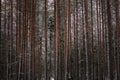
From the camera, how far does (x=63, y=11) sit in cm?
402

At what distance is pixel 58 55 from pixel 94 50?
1.24ft

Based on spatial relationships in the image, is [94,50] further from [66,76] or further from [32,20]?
[32,20]

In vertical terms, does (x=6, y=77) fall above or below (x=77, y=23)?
below

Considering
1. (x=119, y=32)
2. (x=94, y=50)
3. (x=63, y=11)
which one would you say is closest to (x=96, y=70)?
(x=94, y=50)

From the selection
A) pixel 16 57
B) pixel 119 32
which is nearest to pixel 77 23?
pixel 119 32

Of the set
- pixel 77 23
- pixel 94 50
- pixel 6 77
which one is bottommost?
pixel 6 77

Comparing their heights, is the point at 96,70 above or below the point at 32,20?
below

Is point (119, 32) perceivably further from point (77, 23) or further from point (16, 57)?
point (16, 57)

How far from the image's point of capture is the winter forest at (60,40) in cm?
397

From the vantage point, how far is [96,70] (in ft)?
13.0

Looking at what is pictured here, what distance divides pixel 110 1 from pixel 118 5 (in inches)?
3.7

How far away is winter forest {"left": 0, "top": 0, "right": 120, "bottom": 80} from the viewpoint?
3.97 meters

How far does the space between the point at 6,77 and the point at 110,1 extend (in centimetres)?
135

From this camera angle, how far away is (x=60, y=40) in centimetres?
399
